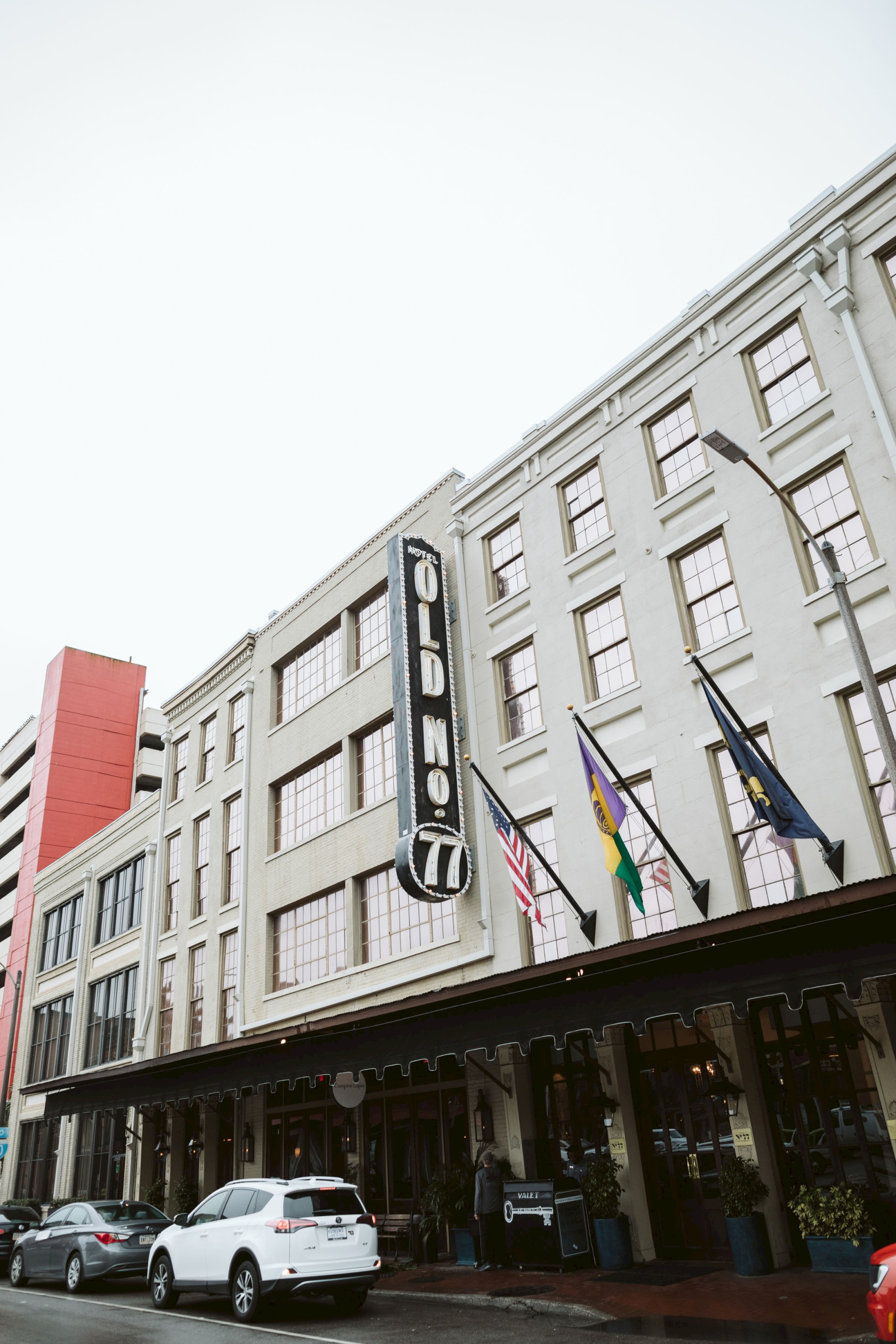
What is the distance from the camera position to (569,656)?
60.2ft

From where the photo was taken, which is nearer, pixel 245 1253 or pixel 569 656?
pixel 245 1253

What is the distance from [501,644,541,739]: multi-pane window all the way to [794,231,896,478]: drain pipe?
771cm

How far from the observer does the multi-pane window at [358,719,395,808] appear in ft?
72.2

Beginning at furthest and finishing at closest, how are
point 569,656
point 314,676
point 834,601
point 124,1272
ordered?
point 314,676
point 569,656
point 124,1272
point 834,601

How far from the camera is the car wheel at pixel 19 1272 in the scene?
18.4m

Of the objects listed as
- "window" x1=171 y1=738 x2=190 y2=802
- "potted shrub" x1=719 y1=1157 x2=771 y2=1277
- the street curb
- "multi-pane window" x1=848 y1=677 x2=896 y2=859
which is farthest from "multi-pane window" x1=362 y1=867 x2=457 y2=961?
"window" x1=171 y1=738 x2=190 y2=802

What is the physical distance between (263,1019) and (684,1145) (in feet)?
39.3

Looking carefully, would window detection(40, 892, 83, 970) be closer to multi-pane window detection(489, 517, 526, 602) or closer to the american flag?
multi-pane window detection(489, 517, 526, 602)

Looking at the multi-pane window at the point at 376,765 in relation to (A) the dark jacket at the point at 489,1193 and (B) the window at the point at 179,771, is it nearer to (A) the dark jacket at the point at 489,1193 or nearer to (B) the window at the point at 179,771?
(A) the dark jacket at the point at 489,1193

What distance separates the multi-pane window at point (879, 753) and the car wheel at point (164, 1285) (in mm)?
11806

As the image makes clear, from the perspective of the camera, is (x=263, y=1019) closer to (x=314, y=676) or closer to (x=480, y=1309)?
(x=314, y=676)

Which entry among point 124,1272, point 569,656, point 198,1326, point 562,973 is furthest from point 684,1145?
point 124,1272

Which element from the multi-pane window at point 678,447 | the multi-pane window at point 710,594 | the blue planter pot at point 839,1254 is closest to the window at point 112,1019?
the multi-pane window at point 710,594

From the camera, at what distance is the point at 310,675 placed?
26.2 m
